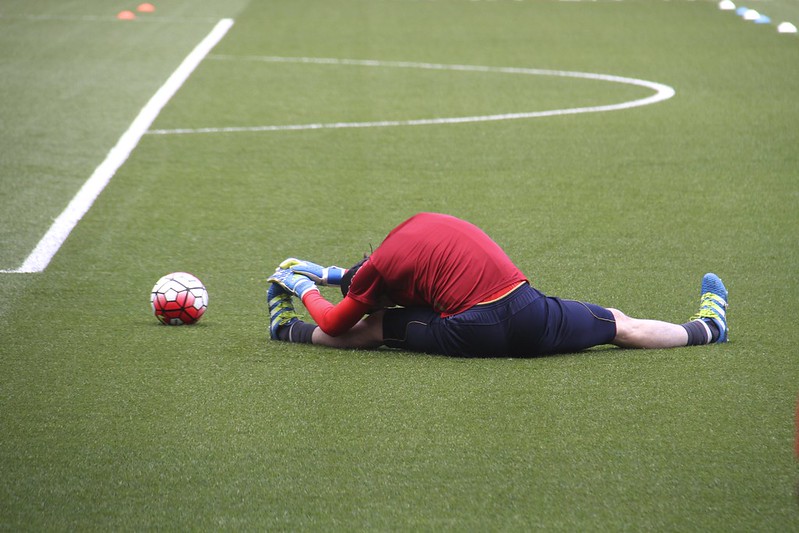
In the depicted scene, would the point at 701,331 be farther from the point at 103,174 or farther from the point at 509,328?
the point at 103,174

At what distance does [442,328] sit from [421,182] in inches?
173

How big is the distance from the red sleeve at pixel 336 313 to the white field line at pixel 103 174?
8.46 ft

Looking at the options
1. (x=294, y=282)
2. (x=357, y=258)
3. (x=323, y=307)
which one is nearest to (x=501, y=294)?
(x=323, y=307)

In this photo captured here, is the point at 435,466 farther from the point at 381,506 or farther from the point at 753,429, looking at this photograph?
the point at 753,429

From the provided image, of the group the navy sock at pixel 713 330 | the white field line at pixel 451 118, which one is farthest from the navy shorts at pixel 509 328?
the white field line at pixel 451 118

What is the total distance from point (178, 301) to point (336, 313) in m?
1.11

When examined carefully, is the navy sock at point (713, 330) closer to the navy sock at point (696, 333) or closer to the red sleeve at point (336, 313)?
the navy sock at point (696, 333)

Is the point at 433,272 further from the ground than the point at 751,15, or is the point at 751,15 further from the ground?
the point at 433,272

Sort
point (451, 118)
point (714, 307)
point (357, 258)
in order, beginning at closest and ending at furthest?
point (714, 307) → point (357, 258) → point (451, 118)

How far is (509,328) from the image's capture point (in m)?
6.02

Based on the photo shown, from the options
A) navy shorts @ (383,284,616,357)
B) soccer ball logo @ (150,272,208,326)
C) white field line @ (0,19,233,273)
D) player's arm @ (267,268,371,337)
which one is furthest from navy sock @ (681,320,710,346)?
white field line @ (0,19,233,273)

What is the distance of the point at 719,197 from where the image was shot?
9.81 metres

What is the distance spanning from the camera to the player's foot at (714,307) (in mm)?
6387

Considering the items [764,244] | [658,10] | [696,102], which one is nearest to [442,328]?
[764,244]
